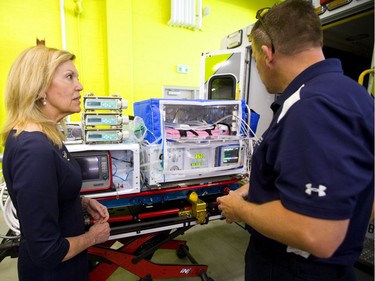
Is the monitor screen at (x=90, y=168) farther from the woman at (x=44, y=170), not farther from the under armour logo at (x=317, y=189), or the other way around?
the under armour logo at (x=317, y=189)

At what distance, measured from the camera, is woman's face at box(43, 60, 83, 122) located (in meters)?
0.98

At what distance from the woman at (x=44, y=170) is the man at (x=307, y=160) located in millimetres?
663

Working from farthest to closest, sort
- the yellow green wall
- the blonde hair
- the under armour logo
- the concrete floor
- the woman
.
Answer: the yellow green wall → the concrete floor → the blonde hair → the woman → the under armour logo

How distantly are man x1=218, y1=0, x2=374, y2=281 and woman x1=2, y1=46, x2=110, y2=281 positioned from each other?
663 mm

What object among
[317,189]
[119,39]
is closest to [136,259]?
[317,189]

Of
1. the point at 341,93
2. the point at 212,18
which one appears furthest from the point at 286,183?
the point at 212,18

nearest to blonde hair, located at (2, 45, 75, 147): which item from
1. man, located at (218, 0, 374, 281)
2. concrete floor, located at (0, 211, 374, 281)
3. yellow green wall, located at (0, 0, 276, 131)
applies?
man, located at (218, 0, 374, 281)

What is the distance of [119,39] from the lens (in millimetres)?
4414

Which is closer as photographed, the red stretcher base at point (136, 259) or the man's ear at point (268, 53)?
the man's ear at point (268, 53)

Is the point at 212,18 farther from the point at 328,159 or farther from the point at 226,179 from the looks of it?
the point at 328,159

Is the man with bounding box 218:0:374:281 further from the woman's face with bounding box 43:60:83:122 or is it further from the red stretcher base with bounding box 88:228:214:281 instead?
the red stretcher base with bounding box 88:228:214:281

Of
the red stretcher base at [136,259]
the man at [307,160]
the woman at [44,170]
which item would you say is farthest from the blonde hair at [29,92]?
the red stretcher base at [136,259]

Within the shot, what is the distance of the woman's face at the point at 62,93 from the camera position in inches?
38.4

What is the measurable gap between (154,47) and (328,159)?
A: 4.92 meters
